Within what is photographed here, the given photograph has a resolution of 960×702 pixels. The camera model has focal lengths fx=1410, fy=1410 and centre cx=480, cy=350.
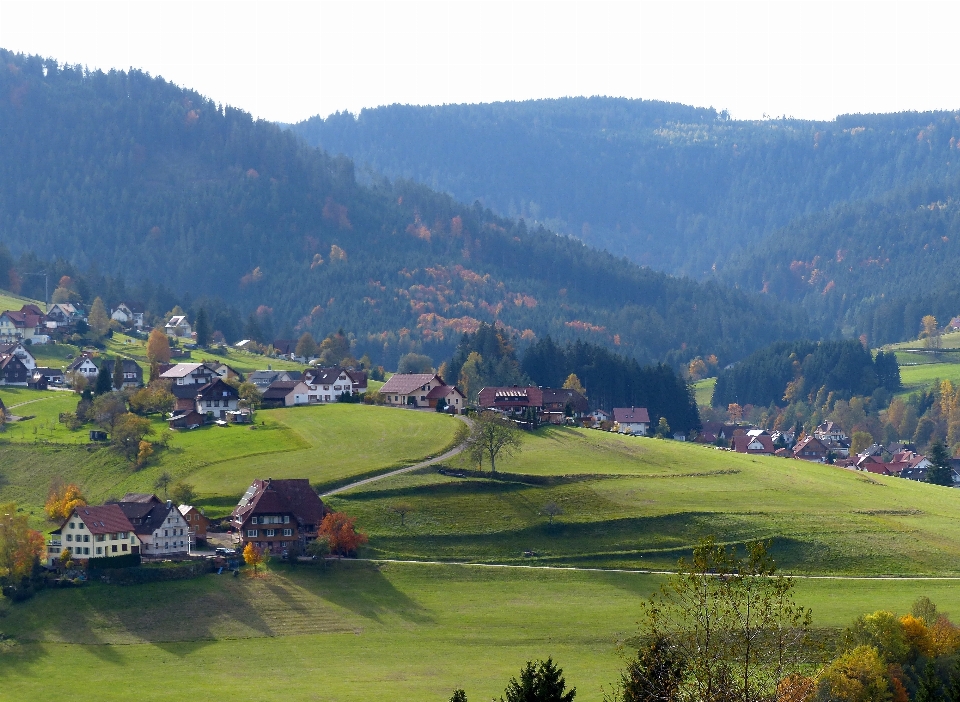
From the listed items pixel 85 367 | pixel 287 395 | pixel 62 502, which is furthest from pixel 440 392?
pixel 62 502

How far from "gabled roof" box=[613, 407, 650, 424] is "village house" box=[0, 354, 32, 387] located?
66.4m

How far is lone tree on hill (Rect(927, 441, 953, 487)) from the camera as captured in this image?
5822 inches

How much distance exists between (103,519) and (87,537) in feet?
5.92

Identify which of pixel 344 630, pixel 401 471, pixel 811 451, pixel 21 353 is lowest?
pixel 344 630

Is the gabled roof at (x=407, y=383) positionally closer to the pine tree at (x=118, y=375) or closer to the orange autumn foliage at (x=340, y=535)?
the pine tree at (x=118, y=375)

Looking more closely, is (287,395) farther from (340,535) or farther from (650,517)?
(650,517)

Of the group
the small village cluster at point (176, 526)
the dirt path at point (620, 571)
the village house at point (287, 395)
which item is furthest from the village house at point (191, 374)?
the dirt path at point (620, 571)

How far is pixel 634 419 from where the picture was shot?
16612 cm

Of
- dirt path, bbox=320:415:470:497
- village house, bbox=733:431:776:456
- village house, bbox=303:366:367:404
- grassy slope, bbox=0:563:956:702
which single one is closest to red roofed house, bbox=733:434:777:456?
village house, bbox=733:431:776:456

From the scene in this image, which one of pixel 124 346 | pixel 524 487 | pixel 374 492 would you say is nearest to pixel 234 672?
pixel 374 492

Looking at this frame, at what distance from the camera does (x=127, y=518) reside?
9556 cm

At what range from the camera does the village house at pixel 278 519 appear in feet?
317

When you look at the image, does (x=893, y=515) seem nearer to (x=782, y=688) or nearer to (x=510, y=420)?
(x=510, y=420)

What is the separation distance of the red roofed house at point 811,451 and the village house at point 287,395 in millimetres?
68150
